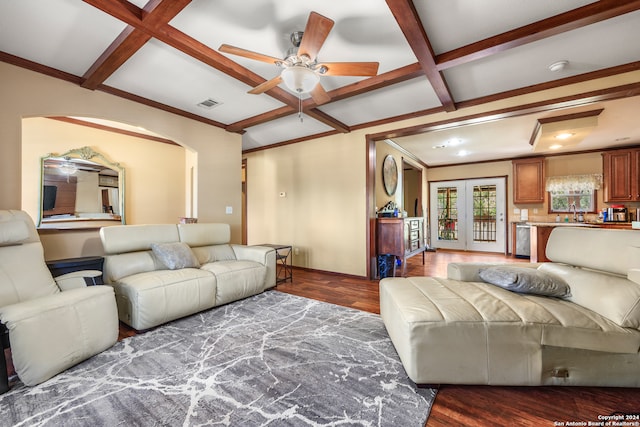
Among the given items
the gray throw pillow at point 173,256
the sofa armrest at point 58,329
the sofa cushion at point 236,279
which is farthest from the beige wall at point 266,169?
the sofa armrest at point 58,329

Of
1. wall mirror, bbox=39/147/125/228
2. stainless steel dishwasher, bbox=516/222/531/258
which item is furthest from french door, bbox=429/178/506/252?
wall mirror, bbox=39/147/125/228

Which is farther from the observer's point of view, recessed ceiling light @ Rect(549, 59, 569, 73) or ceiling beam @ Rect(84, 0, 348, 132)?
recessed ceiling light @ Rect(549, 59, 569, 73)

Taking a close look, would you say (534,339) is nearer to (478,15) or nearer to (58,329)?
(478,15)

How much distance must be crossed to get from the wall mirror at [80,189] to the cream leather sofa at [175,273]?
4.96ft

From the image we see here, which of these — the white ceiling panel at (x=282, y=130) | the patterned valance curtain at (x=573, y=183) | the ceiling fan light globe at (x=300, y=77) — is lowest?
the patterned valance curtain at (x=573, y=183)

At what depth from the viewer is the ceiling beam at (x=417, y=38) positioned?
1.70 m

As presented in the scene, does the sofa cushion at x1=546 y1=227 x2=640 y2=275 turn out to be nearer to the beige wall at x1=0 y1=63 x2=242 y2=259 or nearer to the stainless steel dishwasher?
the beige wall at x1=0 y1=63 x2=242 y2=259

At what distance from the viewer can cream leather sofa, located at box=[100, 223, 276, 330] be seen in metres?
2.38

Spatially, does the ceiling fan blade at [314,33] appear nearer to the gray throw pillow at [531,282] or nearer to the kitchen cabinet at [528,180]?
the gray throw pillow at [531,282]

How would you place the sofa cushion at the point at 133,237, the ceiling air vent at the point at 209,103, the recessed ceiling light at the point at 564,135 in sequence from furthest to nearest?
the recessed ceiling light at the point at 564,135 < the ceiling air vent at the point at 209,103 < the sofa cushion at the point at 133,237

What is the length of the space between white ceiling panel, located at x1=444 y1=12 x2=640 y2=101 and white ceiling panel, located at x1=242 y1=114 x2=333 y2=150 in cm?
212

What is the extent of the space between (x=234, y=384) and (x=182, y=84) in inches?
119

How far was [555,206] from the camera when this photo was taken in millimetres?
6156

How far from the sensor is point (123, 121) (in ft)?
10.5
